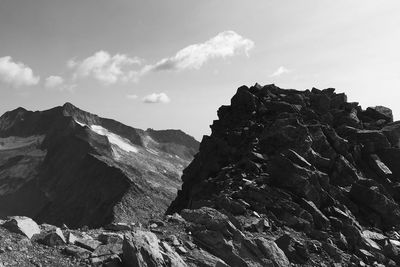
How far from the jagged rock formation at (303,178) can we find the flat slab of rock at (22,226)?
897 centimetres

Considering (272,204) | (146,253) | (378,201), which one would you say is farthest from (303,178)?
(146,253)

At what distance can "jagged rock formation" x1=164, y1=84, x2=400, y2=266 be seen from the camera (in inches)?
1119

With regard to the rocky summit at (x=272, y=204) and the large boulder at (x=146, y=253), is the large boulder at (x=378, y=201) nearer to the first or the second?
the rocky summit at (x=272, y=204)

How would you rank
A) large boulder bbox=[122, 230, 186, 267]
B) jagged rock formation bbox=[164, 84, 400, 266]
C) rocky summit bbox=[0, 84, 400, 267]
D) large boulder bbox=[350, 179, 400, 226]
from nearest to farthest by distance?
1. large boulder bbox=[122, 230, 186, 267]
2. rocky summit bbox=[0, 84, 400, 267]
3. jagged rock formation bbox=[164, 84, 400, 266]
4. large boulder bbox=[350, 179, 400, 226]

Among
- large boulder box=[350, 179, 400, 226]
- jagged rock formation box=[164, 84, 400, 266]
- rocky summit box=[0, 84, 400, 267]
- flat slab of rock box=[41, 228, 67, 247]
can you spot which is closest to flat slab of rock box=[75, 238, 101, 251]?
rocky summit box=[0, 84, 400, 267]

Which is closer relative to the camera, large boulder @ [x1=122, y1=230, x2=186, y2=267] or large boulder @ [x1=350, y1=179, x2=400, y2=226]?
large boulder @ [x1=122, y1=230, x2=186, y2=267]

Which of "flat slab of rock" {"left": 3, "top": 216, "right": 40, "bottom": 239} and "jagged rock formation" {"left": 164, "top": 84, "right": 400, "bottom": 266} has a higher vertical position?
"jagged rock formation" {"left": 164, "top": 84, "right": 400, "bottom": 266}

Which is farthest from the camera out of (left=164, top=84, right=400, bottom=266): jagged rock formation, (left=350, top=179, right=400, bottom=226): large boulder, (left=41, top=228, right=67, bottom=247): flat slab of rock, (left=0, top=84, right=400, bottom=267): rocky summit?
(left=350, top=179, right=400, bottom=226): large boulder

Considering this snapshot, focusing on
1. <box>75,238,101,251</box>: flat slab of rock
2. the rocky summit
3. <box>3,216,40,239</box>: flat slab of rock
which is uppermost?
the rocky summit

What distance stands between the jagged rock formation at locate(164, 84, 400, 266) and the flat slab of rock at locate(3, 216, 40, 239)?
8.97 m

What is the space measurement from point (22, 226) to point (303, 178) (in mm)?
22843

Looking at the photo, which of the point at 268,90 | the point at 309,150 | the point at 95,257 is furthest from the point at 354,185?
the point at 95,257

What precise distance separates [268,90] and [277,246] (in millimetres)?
35024

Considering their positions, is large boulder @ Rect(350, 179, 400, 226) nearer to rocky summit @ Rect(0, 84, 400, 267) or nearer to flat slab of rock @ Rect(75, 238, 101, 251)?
rocky summit @ Rect(0, 84, 400, 267)
